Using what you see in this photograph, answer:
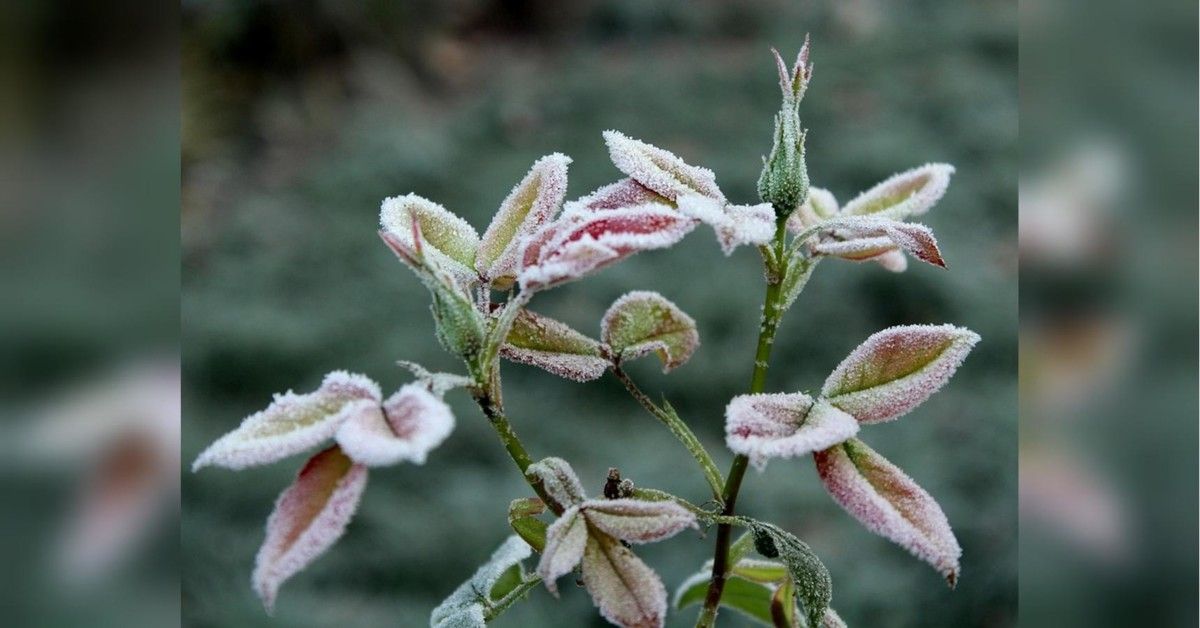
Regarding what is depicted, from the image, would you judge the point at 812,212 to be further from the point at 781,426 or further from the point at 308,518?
the point at 308,518

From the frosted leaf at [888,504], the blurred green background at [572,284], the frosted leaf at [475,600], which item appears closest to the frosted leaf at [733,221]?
the frosted leaf at [888,504]

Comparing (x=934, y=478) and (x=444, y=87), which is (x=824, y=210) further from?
(x=444, y=87)

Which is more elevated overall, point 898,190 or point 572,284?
point 898,190

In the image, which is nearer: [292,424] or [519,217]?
[292,424]

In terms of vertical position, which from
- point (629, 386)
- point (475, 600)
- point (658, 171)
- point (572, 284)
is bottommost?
point (572, 284)

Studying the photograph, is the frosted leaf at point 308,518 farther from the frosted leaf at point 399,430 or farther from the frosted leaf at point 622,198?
the frosted leaf at point 622,198

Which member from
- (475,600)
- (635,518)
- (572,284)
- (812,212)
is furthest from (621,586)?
(572,284)

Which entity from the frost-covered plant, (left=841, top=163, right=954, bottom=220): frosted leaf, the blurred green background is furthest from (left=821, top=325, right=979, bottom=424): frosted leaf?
the blurred green background
